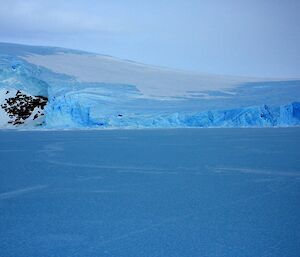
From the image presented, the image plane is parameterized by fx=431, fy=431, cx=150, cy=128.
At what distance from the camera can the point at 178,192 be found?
5523mm

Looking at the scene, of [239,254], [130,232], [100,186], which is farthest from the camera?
[100,186]

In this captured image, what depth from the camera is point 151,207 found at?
15.6ft

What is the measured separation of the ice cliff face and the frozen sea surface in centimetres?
986

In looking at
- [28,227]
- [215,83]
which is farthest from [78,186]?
[215,83]

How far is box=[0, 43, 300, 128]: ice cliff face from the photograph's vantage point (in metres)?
18.8

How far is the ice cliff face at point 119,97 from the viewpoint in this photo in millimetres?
18750

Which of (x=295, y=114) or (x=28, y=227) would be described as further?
(x=295, y=114)

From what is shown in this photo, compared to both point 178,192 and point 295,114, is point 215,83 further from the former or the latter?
point 178,192

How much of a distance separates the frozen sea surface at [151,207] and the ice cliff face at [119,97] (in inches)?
388

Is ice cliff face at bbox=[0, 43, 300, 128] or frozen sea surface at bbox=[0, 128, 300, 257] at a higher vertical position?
ice cliff face at bbox=[0, 43, 300, 128]

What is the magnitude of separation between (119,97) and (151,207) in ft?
54.0

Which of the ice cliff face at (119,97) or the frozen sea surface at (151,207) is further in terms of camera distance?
the ice cliff face at (119,97)

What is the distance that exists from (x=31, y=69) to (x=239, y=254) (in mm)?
19940

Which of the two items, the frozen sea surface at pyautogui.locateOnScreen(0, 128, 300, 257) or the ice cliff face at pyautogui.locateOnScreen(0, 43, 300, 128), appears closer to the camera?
the frozen sea surface at pyautogui.locateOnScreen(0, 128, 300, 257)
